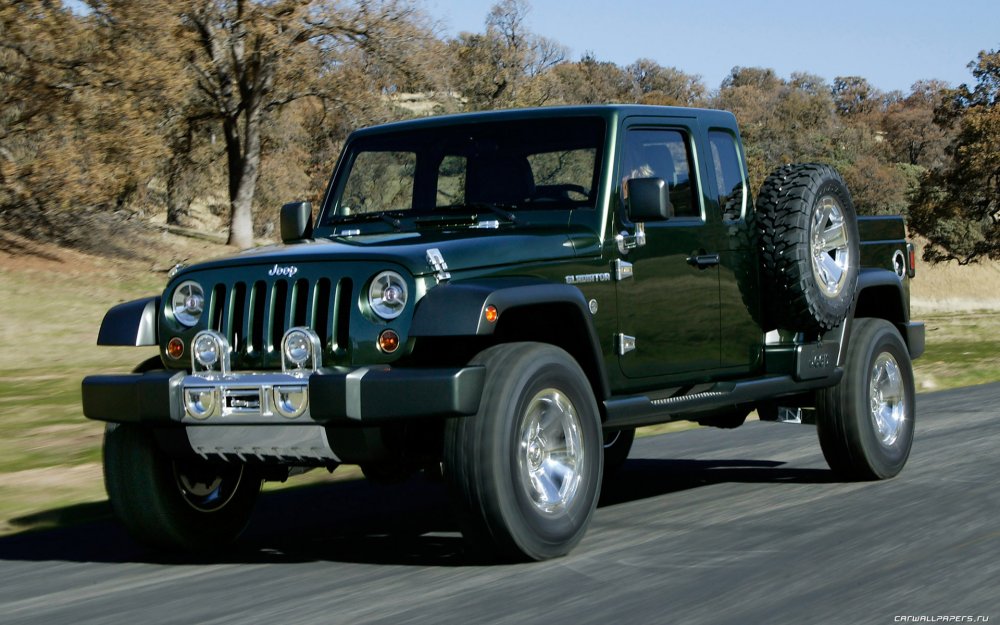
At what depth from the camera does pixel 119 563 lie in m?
6.62

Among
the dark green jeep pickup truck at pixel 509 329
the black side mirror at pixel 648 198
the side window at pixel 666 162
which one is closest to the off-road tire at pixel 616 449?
the dark green jeep pickup truck at pixel 509 329

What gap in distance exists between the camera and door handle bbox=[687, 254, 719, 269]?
24.7 feet

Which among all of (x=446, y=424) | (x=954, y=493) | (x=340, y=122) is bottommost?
(x=954, y=493)

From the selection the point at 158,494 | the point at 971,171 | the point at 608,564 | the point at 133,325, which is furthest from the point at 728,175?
the point at 971,171

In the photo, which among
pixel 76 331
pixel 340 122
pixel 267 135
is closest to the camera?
pixel 76 331

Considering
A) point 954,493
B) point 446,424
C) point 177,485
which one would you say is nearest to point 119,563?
point 177,485

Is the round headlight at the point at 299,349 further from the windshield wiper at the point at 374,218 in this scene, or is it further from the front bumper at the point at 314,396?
the windshield wiper at the point at 374,218

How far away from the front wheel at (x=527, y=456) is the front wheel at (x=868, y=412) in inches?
103

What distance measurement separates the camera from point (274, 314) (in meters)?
6.23

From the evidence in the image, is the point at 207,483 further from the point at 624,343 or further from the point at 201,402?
the point at 624,343

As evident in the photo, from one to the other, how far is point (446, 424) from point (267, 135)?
36098 mm

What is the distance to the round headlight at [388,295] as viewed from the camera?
6.00 m

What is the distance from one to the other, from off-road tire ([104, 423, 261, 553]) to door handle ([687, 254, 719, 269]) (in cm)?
267

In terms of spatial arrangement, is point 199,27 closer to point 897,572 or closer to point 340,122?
point 340,122
